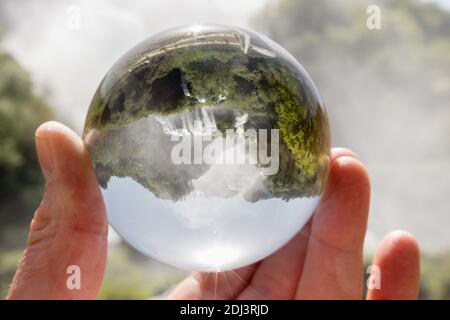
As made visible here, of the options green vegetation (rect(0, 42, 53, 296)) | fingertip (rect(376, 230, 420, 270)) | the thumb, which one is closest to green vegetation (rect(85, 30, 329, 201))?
the thumb

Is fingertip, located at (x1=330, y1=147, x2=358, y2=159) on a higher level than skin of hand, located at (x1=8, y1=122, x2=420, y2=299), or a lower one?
higher

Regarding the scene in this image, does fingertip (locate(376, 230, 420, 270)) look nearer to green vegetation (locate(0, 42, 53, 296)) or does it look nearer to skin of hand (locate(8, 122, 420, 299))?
skin of hand (locate(8, 122, 420, 299))

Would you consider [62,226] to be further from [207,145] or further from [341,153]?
[341,153]

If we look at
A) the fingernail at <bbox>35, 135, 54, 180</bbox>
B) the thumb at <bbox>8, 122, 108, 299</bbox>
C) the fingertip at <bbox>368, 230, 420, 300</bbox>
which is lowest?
the fingertip at <bbox>368, 230, 420, 300</bbox>

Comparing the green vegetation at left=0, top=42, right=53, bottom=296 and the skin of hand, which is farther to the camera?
the green vegetation at left=0, top=42, right=53, bottom=296

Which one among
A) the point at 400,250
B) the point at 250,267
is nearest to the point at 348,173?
the point at 400,250
